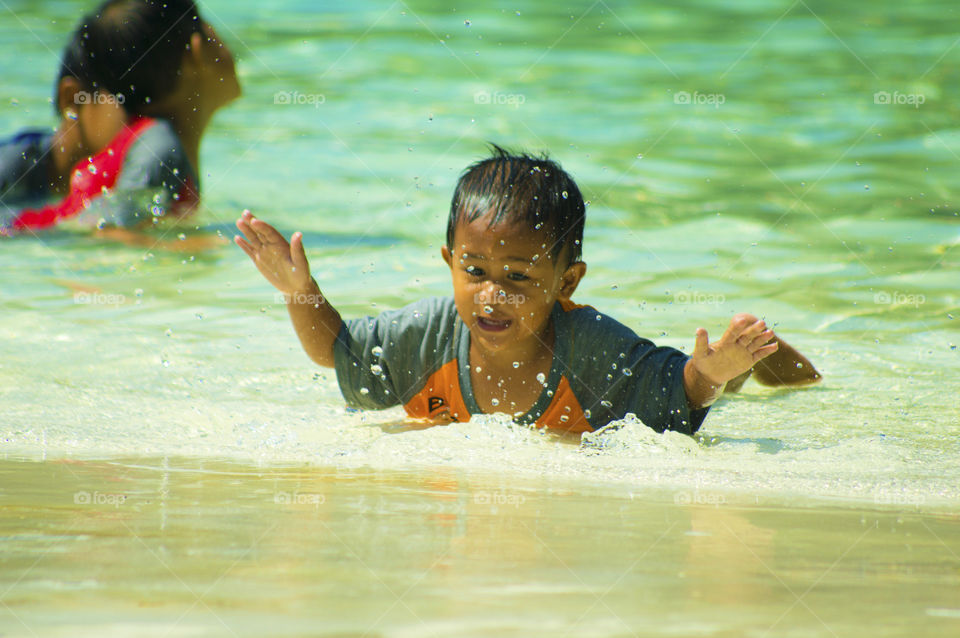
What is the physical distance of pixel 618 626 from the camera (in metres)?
1.21

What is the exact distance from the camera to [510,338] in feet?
10.8

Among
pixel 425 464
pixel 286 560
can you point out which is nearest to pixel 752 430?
pixel 425 464

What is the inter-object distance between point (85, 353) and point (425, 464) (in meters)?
2.50

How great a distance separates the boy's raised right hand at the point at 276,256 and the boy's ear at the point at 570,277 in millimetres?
842

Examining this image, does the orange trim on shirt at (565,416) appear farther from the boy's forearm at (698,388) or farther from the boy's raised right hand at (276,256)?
the boy's raised right hand at (276,256)

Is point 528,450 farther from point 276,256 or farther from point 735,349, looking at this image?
point 276,256

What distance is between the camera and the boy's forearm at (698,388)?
10.7 feet

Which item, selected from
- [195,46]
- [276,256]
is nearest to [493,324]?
[276,256]

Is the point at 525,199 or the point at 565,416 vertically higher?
the point at 525,199

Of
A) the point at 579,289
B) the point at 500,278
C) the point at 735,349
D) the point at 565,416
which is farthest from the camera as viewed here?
the point at 579,289

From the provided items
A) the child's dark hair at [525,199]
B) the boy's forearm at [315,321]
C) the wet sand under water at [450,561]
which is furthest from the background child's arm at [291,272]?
the wet sand under water at [450,561]

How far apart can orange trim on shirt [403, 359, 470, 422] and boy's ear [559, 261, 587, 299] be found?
1.44 ft

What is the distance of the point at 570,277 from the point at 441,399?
61cm

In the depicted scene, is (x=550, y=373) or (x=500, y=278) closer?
(x=500, y=278)
